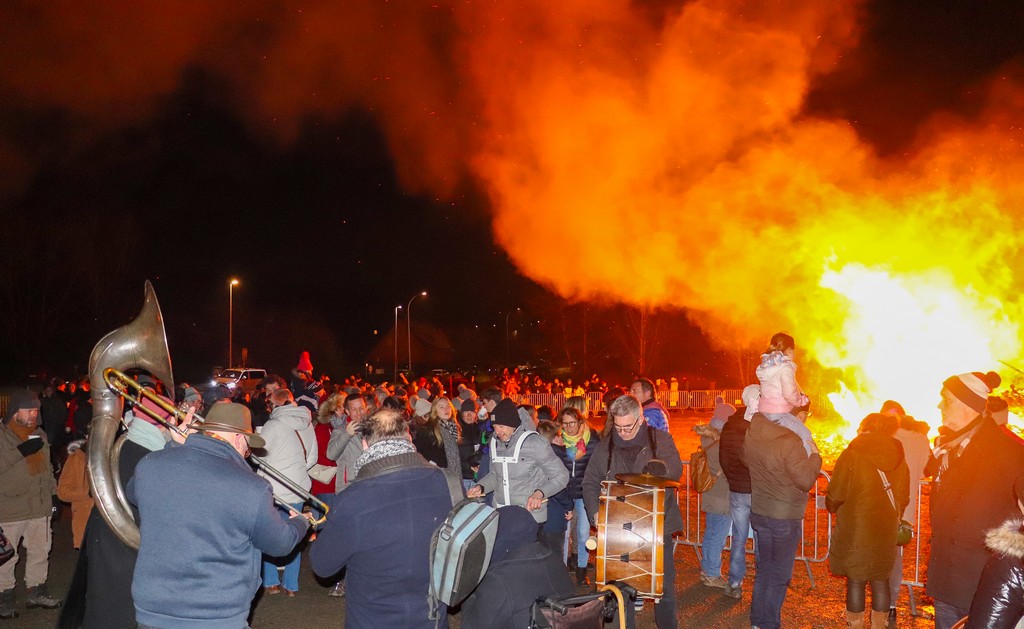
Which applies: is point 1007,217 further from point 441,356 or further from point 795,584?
point 441,356

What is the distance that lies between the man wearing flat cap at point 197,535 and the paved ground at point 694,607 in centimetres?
343

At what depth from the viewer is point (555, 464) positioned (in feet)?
20.3

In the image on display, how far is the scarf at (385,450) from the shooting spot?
3.66 metres

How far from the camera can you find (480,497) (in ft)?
17.7

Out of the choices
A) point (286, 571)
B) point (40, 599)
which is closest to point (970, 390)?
point (286, 571)

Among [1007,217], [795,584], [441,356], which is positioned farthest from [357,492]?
[441,356]

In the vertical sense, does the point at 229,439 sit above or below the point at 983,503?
above

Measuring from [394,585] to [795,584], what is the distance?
545 cm

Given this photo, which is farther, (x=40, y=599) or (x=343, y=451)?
(x=343, y=451)

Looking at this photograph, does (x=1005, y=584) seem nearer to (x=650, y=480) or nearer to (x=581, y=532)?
(x=650, y=480)

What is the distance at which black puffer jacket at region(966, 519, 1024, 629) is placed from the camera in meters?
2.70

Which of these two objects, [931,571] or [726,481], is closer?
[931,571]

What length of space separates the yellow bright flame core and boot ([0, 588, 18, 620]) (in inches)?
578

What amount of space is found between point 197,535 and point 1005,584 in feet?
10.9
